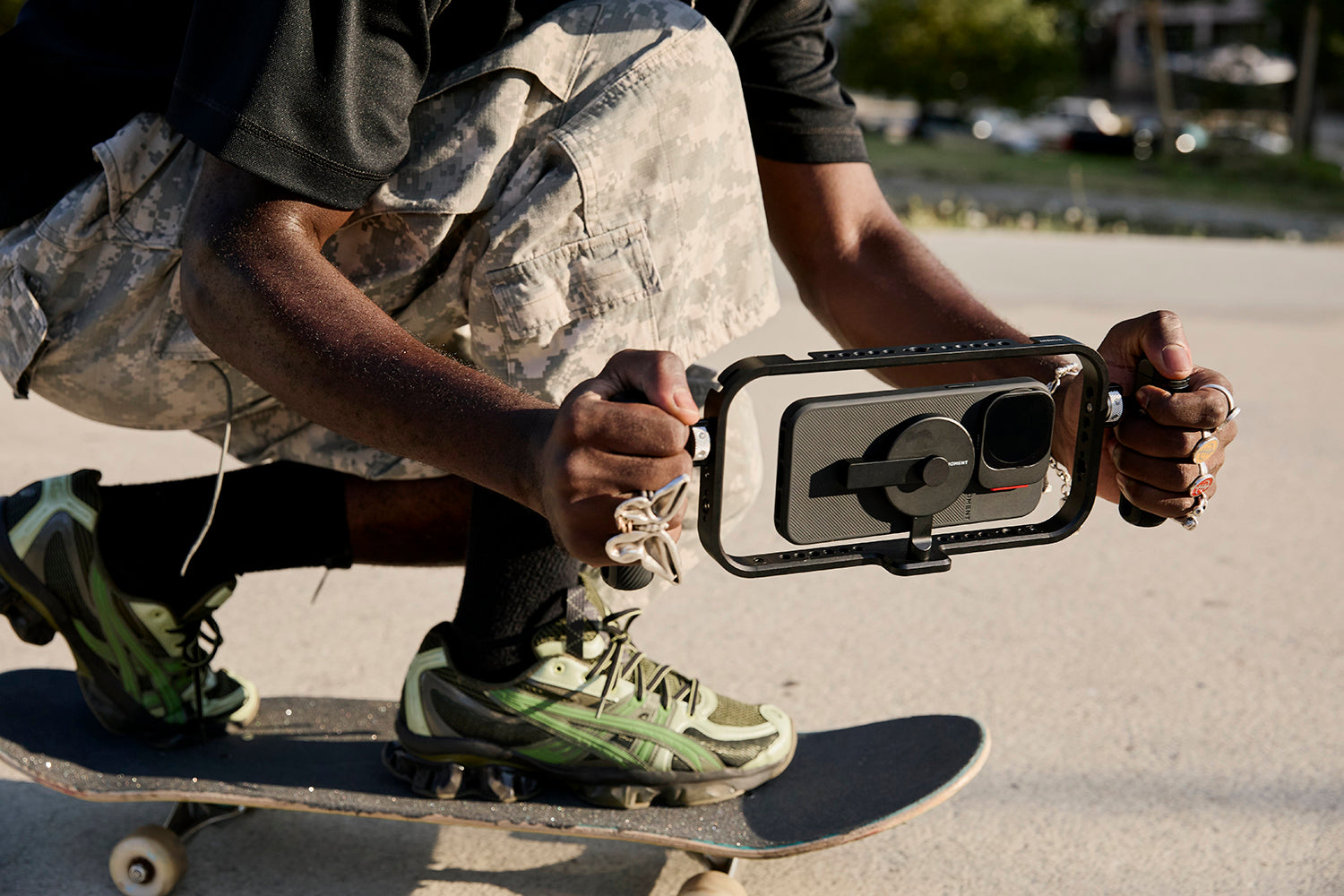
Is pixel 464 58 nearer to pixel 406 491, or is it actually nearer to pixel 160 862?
pixel 406 491

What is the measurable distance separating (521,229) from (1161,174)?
1940cm

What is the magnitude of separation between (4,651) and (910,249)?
1665 mm

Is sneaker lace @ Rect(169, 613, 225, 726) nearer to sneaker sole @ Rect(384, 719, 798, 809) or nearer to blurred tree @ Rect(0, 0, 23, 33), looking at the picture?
sneaker sole @ Rect(384, 719, 798, 809)

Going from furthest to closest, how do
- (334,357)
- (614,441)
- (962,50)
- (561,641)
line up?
1. (962,50)
2. (561,641)
3. (334,357)
4. (614,441)

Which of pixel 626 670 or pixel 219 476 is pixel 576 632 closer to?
pixel 626 670

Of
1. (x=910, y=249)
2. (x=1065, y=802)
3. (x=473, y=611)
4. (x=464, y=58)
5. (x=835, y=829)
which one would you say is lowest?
(x=1065, y=802)

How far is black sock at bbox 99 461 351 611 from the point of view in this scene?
1.67 meters

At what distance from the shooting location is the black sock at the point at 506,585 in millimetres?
1495

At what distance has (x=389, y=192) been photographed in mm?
1424

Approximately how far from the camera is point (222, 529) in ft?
5.55

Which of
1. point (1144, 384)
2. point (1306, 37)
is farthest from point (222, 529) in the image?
point (1306, 37)

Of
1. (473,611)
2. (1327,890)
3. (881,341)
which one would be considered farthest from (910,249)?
(1327,890)

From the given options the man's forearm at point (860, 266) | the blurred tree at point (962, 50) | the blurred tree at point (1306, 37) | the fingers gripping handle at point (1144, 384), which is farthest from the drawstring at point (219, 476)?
the blurred tree at point (962, 50)

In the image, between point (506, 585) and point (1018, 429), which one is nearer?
A: point (1018, 429)
